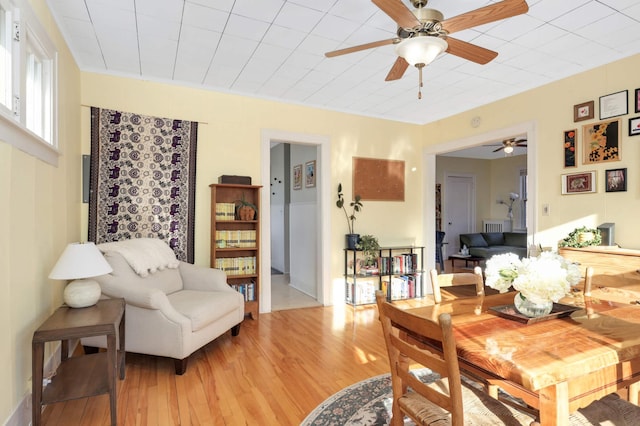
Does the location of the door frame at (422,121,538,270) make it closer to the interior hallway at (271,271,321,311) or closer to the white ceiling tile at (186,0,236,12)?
the interior hallway at (271,271,321,311)

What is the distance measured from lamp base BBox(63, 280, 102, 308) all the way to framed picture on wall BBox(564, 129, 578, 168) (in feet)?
14.2

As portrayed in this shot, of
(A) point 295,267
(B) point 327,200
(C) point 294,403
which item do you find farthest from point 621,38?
(A) point 295,267

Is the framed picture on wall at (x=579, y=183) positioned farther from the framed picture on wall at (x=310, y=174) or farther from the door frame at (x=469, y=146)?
the framed picture on wall at (x=310, y=174)

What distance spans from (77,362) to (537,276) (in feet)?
9.01

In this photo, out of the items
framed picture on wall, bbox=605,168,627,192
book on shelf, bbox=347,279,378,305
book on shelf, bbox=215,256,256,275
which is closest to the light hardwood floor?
book on shelf, bbox=215,256,256,275

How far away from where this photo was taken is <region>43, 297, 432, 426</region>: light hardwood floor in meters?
2.14

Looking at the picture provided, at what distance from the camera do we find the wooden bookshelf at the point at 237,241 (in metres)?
3.96

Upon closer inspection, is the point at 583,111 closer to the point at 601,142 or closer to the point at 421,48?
the point at 601,142

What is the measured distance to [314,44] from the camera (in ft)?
9.86

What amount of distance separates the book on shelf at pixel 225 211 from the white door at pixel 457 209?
6145 mm

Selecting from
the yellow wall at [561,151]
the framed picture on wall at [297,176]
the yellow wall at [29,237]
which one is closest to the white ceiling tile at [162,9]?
the yellow wall at [29,237]

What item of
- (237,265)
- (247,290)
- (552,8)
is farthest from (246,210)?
(552,8)

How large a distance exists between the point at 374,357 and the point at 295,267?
2.95 meters

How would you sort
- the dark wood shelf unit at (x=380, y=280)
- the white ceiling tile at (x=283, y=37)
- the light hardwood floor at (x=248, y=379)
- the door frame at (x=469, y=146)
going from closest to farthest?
1. the light hardwood floor at (x=248, y=379)
2. the white ceiling tile at (x=283, y=37)
3. the door frame at (x=469, y=146)
4. the dark wood shelf unit at (x=380, y=280)
